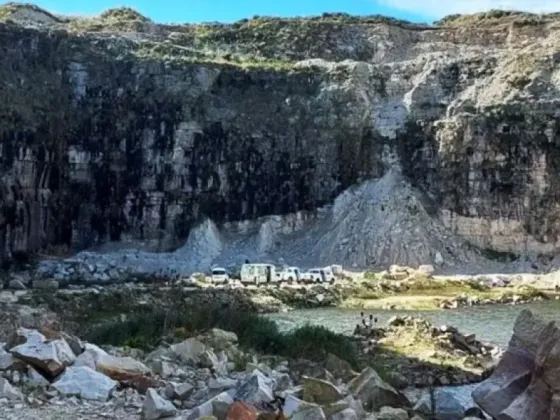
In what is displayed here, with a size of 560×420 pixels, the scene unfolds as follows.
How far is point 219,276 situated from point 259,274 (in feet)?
7.81

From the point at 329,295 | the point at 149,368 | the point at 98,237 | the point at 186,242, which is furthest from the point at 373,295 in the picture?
the point at 149,368

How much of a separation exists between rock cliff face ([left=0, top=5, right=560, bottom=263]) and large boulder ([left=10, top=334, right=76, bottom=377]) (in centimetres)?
4848

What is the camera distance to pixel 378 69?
67.2 metres

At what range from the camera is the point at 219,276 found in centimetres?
4928

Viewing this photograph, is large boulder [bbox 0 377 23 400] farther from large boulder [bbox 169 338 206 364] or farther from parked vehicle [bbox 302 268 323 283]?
parked vehicle [bbox 302 268 323 283]

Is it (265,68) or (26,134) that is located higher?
(265,68)

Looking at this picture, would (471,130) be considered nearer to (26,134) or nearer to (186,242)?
(186,242)

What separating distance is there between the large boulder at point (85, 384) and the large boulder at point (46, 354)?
8.1 inches

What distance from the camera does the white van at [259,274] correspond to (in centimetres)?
4775

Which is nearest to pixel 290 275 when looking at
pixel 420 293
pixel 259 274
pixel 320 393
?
pixel 259 274

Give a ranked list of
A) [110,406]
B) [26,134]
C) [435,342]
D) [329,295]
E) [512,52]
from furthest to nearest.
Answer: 1. [512,52]
2. [26,134]
3. [329,295]
4. [435,342]
5. [110,406]

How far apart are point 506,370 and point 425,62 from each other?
57457 millimetres

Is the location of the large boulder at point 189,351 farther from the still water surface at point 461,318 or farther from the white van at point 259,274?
the white van at point 259,274

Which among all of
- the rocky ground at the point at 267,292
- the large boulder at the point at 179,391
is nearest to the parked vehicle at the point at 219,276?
the rocky ground at the point at 267,292
